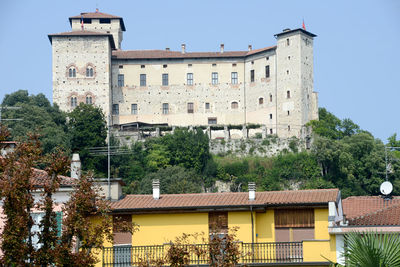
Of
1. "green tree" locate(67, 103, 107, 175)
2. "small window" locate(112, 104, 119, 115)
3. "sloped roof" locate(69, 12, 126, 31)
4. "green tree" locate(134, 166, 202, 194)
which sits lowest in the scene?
"green tree" locate(134, 166, 202, 194)

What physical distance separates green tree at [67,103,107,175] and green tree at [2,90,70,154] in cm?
98

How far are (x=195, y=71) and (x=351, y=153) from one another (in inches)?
824

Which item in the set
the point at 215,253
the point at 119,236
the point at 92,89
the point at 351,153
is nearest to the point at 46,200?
the point at 215,253

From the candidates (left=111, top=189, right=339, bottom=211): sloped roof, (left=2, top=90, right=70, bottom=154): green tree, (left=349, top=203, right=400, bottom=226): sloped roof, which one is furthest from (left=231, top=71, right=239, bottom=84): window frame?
(left=349, top=203, right=400, bottom=226): sloped roof

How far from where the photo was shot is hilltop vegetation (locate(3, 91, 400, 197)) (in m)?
77.2

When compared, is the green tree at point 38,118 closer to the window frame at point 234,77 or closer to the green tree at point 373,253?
the window frame at point 234,77

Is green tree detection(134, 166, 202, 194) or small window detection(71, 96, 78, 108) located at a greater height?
small window detection(71, 96, 78, 108)

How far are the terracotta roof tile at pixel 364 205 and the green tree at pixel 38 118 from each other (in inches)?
1726

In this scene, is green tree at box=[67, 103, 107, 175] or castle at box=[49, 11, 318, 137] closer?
green tree at box=[67, 103, 107, 175]

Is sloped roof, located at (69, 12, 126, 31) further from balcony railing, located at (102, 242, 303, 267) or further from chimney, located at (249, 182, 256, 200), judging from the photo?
balcony railing, located at (102, 242, 303, 267)

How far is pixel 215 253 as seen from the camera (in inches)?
779

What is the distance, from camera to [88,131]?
79.8m

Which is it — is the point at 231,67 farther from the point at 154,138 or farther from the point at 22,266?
the point at 22,266

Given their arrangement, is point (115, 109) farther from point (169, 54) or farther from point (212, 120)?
point (212, 120)
